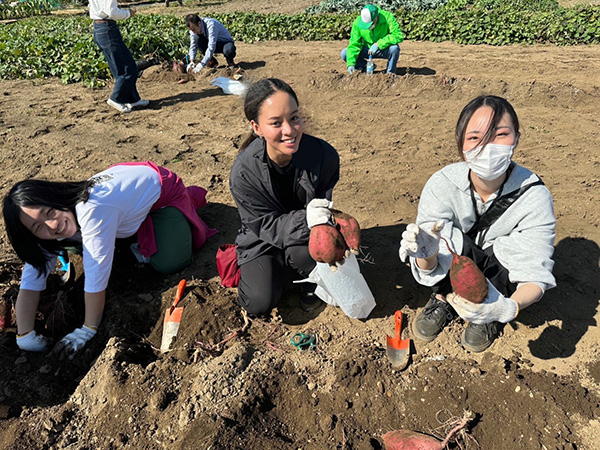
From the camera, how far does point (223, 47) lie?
23.8 feet

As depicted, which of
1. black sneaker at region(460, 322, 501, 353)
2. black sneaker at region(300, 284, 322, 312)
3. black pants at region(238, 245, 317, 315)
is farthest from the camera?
black sneaker at region(300, 284, 322, 312)

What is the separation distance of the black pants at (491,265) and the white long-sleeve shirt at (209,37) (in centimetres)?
601

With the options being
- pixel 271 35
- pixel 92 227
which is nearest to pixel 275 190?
pixel 92 227

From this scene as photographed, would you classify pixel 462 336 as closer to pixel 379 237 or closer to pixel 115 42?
pixel 379 237

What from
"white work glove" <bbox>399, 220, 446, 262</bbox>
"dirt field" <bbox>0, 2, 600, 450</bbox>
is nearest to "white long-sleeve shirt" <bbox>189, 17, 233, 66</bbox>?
"dirt field" <bbox>0, 2, 600, 450</bbox>

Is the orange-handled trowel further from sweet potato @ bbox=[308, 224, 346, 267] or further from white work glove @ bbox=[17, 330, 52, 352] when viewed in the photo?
sweet potato @ bbox=[308, 224, 346, 267]

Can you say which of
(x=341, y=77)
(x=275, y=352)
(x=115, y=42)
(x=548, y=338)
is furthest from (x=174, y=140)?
(x=548, y=338)

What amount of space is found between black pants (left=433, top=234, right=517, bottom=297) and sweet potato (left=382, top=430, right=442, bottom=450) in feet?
2.58

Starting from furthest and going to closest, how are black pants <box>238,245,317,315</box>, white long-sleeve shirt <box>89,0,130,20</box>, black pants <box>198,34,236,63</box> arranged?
black pants <box>198,34,236,63</box> < white long-sleeve shirt <box>89,0,130,20</box> < black pants <box>238,245,317,315</box>

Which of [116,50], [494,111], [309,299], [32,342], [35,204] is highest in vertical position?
[494,111]

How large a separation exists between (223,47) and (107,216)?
5966 millimetres

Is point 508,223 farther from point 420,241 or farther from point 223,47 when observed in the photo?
point 223,47

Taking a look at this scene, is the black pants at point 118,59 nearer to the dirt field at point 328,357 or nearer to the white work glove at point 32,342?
the dirt field at point 328,357

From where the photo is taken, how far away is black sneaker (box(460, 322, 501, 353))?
2.06 meters
